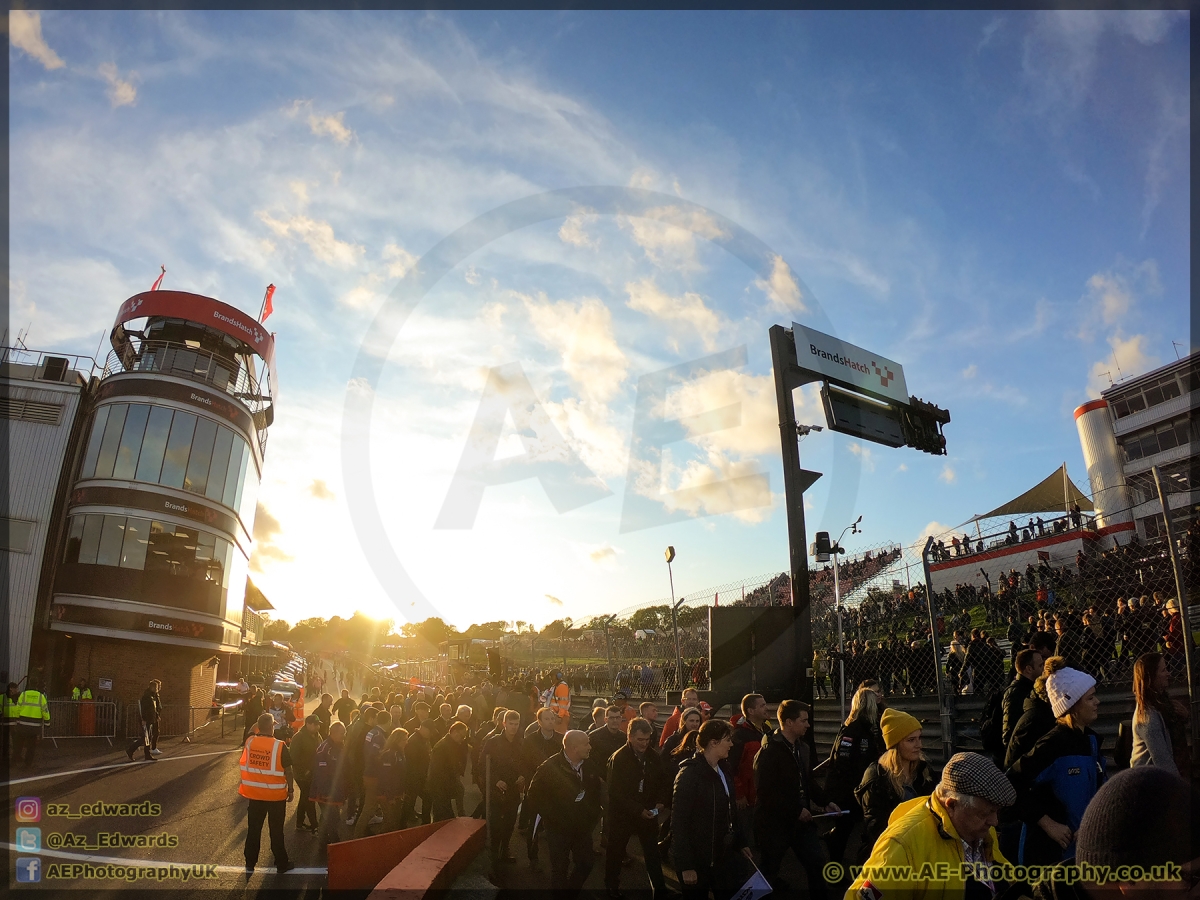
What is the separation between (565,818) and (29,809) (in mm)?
10439

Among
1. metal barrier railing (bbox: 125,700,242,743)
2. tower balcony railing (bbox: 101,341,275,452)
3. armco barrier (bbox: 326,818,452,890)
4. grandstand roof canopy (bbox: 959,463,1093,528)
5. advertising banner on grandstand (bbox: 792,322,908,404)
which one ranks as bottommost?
metal barrier railing (bbox: 125,700,242,743)

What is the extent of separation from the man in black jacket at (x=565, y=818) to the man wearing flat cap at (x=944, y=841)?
13.6ft

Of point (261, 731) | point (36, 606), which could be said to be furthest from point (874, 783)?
point (36, 606)

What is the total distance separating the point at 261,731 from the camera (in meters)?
8.13

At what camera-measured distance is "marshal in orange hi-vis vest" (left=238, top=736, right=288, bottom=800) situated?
25.7ft

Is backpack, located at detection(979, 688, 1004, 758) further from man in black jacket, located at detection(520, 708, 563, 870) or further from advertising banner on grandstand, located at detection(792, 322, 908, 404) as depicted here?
advertising banner on grandstand, located at detection(792, 322, 908, 404)

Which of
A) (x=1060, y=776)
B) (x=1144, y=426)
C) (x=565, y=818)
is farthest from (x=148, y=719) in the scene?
(x=1144, y=426)

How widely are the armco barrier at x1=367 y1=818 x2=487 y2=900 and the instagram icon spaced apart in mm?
7495

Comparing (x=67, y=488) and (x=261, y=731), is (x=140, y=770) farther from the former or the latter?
(x=67, y=488)

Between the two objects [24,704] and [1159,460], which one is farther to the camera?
[1159,460]

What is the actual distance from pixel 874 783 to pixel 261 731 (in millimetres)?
6868

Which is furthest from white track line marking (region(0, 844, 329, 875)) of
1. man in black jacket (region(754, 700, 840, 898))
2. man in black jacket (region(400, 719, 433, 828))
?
man in black jacket (region(754, 700, 840, 898))

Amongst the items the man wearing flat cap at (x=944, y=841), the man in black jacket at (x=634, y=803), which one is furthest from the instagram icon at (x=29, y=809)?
the man wearing flat cap at (x=944, y=841)

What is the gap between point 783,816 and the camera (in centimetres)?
555
